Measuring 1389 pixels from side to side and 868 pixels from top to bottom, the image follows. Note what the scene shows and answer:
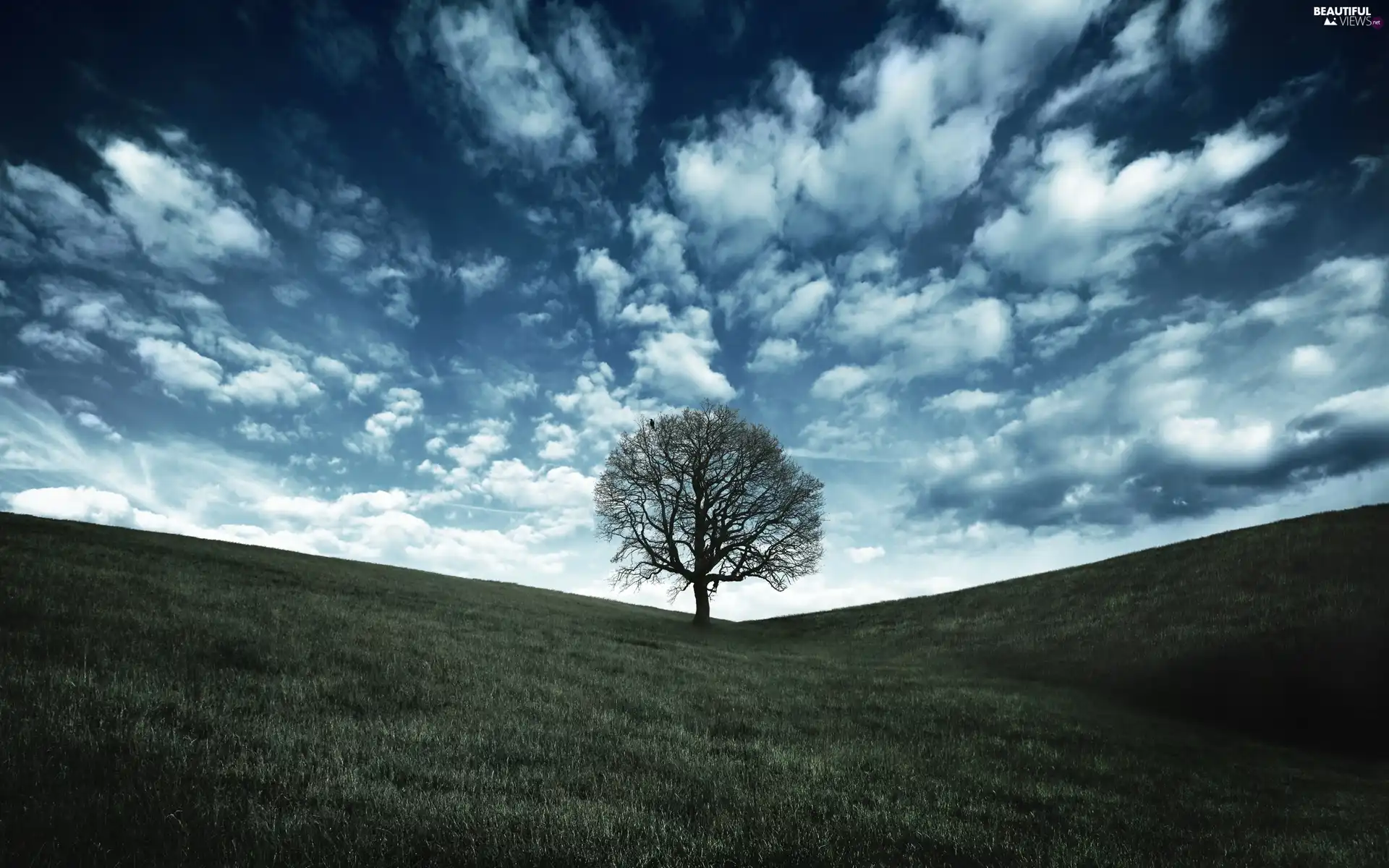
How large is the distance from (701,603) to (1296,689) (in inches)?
1144

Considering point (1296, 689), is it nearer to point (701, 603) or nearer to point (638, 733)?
point (638, 733)

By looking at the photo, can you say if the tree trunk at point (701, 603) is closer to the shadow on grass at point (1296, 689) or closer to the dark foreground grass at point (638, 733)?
the dark foreground grass at point (638, 733)

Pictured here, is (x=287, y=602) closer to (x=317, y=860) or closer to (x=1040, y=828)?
(x=317, y=860)

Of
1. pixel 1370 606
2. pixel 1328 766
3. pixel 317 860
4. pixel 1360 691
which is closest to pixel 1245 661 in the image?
pixel 1360 691

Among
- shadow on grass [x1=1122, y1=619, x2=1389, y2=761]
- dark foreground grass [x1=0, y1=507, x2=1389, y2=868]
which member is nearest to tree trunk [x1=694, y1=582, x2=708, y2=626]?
dark foreground grass [x1=0, y1=507, x2=1389, y2=868]

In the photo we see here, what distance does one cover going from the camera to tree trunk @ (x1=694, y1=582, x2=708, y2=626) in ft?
136

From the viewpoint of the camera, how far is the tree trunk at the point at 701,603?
41438mm

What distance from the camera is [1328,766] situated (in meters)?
15.0

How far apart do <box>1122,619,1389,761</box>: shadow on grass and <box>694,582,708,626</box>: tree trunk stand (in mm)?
24637

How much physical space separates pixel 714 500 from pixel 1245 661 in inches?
1069

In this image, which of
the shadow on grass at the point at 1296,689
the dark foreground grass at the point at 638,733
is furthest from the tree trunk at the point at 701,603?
the shadow on grass at the point at 1296,689

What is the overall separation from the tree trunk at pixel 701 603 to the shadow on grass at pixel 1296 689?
80.8ft

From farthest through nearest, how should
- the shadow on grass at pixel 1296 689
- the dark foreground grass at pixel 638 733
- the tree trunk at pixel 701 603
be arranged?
the tree trunk at pixel 701 603, the shadow on grass at pixel 1296 689, the dark foreground grass at pixel 638 733

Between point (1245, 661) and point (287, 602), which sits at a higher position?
point (287, 602)
